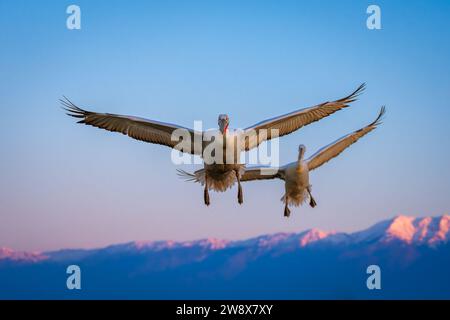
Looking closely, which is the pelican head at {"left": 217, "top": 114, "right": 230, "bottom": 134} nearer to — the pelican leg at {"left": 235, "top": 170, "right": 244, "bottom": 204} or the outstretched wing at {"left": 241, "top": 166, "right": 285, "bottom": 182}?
the pelican leg at {"left": 235, "top": 170, "right": 244, "bottom": 204}

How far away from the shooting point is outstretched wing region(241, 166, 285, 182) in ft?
72.8

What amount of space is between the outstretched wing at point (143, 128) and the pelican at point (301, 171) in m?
2.38

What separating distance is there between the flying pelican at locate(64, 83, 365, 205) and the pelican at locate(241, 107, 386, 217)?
121 centimetres

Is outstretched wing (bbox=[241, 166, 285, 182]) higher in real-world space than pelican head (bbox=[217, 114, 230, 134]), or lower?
lower

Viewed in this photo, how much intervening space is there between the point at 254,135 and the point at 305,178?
2012 millimetres

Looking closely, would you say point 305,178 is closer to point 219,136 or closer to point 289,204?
point 289,204

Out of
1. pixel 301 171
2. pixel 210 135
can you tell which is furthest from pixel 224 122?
pixel 301 171

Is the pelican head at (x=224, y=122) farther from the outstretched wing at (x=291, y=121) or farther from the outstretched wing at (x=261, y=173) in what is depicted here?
the outstretched wing at (x=261, y=173)

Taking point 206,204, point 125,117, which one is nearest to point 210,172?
point 206,204

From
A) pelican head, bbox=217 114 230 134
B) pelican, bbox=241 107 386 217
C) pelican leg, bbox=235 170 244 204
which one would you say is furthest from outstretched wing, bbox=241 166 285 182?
pelican head, bbox=217 114 230 134

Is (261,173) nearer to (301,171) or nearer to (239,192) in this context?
(301,171)

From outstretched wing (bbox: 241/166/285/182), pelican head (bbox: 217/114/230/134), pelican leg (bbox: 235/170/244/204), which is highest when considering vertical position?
pelican head (bbox: 217/114/230/134)

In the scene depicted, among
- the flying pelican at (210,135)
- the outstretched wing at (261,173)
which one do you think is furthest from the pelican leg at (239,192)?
the outstretched wing at (261,173)

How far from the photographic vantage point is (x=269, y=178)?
73.6ft
